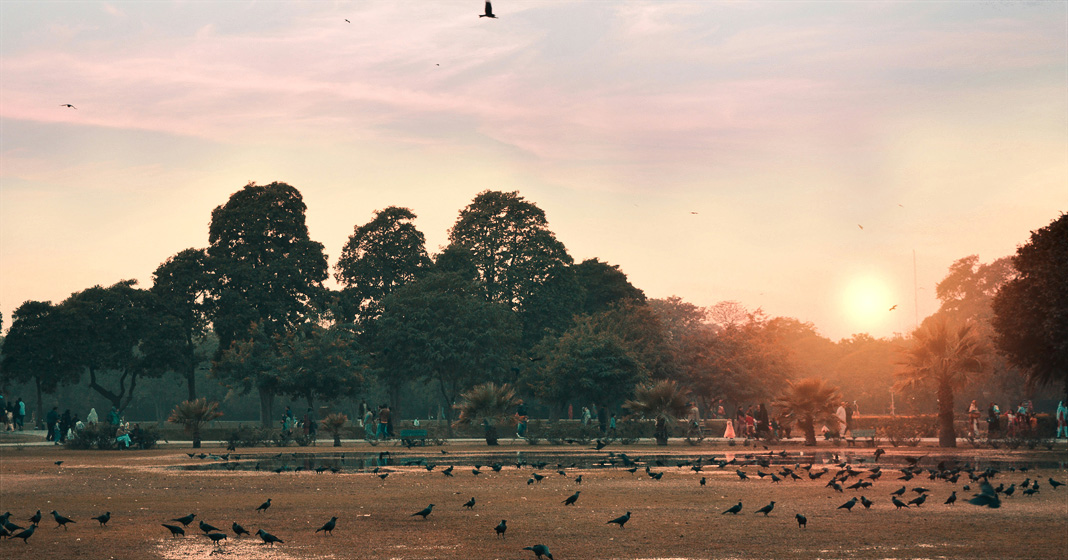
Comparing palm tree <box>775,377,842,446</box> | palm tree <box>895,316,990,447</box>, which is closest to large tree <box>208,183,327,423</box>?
palm tree <box>775,377,842,446</box>

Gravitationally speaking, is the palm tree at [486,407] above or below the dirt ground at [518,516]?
above

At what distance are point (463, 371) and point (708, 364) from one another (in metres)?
18.3

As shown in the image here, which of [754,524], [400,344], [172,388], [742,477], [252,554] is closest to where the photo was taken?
[252,554]

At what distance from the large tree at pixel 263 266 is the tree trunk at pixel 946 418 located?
4611cm

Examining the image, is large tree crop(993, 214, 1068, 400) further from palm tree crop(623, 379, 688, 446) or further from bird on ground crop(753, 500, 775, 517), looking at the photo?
bird on ground crop(753, 500, 775, 517)

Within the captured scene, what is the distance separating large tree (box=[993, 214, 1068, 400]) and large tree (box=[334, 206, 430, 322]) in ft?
162

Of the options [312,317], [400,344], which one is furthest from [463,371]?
[312,317]

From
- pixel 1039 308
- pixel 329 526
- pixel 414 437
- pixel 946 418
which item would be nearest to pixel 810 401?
pixel 946 418

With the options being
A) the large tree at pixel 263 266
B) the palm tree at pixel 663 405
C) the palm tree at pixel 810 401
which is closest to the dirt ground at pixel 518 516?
the palm tree at pixel 810 401

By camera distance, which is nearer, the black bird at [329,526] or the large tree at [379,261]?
the black bird at [329,526]

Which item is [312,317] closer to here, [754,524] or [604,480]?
[604,480]

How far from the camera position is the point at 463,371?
7412 cm

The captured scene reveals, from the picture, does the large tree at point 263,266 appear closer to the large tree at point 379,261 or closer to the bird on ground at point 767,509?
the large tree at point 379,261

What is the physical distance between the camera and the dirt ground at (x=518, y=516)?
12.4 m
